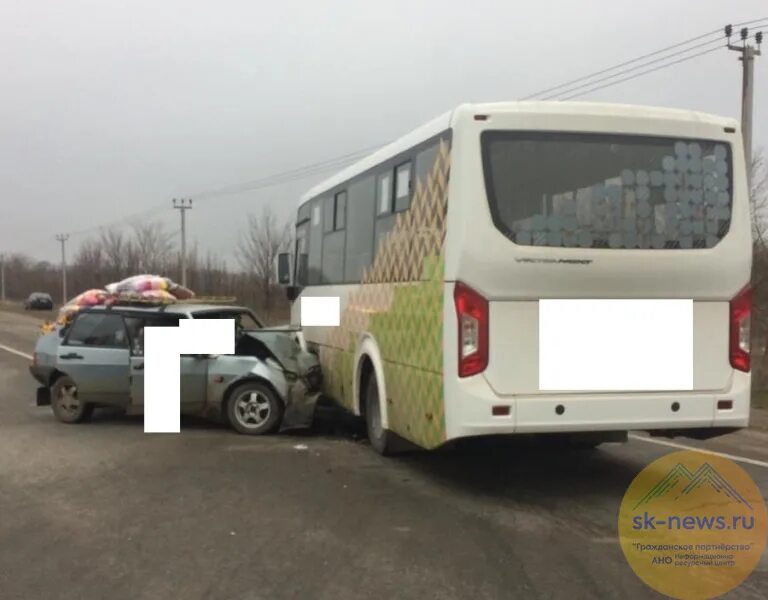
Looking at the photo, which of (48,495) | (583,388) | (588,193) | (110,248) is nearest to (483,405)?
(583,388)

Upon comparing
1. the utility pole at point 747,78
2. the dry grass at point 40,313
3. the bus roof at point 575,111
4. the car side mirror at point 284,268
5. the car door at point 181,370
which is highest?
the utility pole at point 747,78

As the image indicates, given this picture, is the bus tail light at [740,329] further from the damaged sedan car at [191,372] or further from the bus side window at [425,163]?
the damaged sedan car at [191,372]

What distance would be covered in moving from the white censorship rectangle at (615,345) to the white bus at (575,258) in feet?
0.08

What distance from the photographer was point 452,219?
6359 mm

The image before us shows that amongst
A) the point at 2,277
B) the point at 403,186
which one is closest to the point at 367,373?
the point at 403,186

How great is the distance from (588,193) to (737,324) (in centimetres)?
169

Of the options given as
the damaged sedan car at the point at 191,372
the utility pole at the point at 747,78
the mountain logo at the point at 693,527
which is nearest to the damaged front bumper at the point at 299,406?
the damaged sedan car at the point at 191,372

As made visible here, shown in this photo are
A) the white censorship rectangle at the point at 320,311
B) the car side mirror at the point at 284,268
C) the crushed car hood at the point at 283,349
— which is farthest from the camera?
the car side mirror at the point at 284,268

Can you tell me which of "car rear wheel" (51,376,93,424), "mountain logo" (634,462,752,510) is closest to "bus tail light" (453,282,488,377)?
"mountain logo" (634,462,752,510)

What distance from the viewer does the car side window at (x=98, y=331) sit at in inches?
410

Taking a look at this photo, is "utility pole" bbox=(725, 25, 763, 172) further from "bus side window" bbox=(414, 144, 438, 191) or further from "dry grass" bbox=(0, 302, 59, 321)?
"dry grass" bbox=(0, 302, 59, 321)

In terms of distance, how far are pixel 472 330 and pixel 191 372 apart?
4.90m

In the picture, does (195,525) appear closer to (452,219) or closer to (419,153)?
(452,219)

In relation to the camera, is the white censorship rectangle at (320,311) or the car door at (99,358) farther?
the car door at (99,358)
